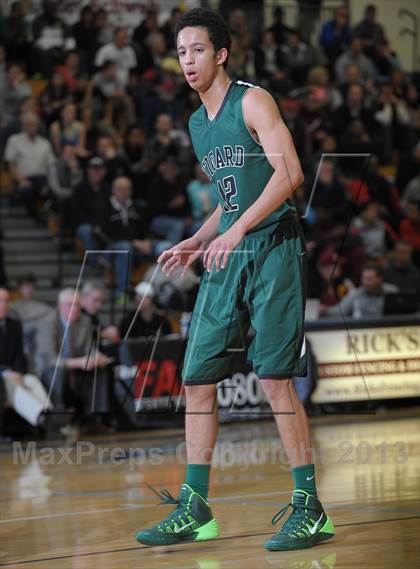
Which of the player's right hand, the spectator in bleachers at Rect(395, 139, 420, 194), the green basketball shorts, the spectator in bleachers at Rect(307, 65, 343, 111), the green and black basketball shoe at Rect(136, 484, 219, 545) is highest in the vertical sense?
the spectator in bleachers at Rect(307, 65, 343, 111)

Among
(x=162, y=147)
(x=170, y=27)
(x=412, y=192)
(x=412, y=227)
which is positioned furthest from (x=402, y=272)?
(x=170, y=27)

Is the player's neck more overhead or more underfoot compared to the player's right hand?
more overhead

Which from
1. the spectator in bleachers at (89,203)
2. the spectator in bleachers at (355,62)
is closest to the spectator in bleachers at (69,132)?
the spectator in bleachers at (89,203)

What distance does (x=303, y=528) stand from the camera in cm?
489

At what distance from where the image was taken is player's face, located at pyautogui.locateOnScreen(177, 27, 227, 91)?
16.2 ft

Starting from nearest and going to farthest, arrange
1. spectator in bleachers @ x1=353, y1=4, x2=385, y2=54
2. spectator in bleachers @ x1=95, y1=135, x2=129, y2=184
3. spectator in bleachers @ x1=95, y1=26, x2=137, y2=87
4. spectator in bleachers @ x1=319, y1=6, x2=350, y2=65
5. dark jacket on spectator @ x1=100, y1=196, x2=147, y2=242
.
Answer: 1. dark jacket on spectator @ x1=100, y1=196, x2=147, y2=242
2. spectator in bleachers @ x1=95, y1=135, x2=129, y2=184
3. spectator in bleachers @ x1=95, y1=26, x2=137, y2=87
4. spectator in bleachers @ x1=353, y1=4, x2=385, y2=54
5. spectator in bleachers @ x1=319, y1=6, x2=350, y2=65

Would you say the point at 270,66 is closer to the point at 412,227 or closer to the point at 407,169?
the point at 407,169

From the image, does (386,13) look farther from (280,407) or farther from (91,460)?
(280,407)

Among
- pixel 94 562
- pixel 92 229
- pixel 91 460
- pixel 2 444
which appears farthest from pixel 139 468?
pixel 92 229

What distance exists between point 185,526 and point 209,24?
6.81ft

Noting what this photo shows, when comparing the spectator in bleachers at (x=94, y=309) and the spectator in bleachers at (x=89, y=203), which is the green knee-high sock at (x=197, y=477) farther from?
the spectator in bleachers at (x=89, y=203)

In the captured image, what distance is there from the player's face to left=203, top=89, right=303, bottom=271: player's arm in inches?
11.9

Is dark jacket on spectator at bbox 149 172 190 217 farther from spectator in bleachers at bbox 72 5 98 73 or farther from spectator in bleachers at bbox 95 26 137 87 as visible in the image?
spectator in bleachers at bbox 72 5 98 73

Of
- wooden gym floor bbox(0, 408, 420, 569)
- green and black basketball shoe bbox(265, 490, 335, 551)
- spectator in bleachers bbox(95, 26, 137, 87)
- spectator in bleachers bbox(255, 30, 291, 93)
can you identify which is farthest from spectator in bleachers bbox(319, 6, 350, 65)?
green and black basketball shoe bbox(265, 490, 335, 551)
